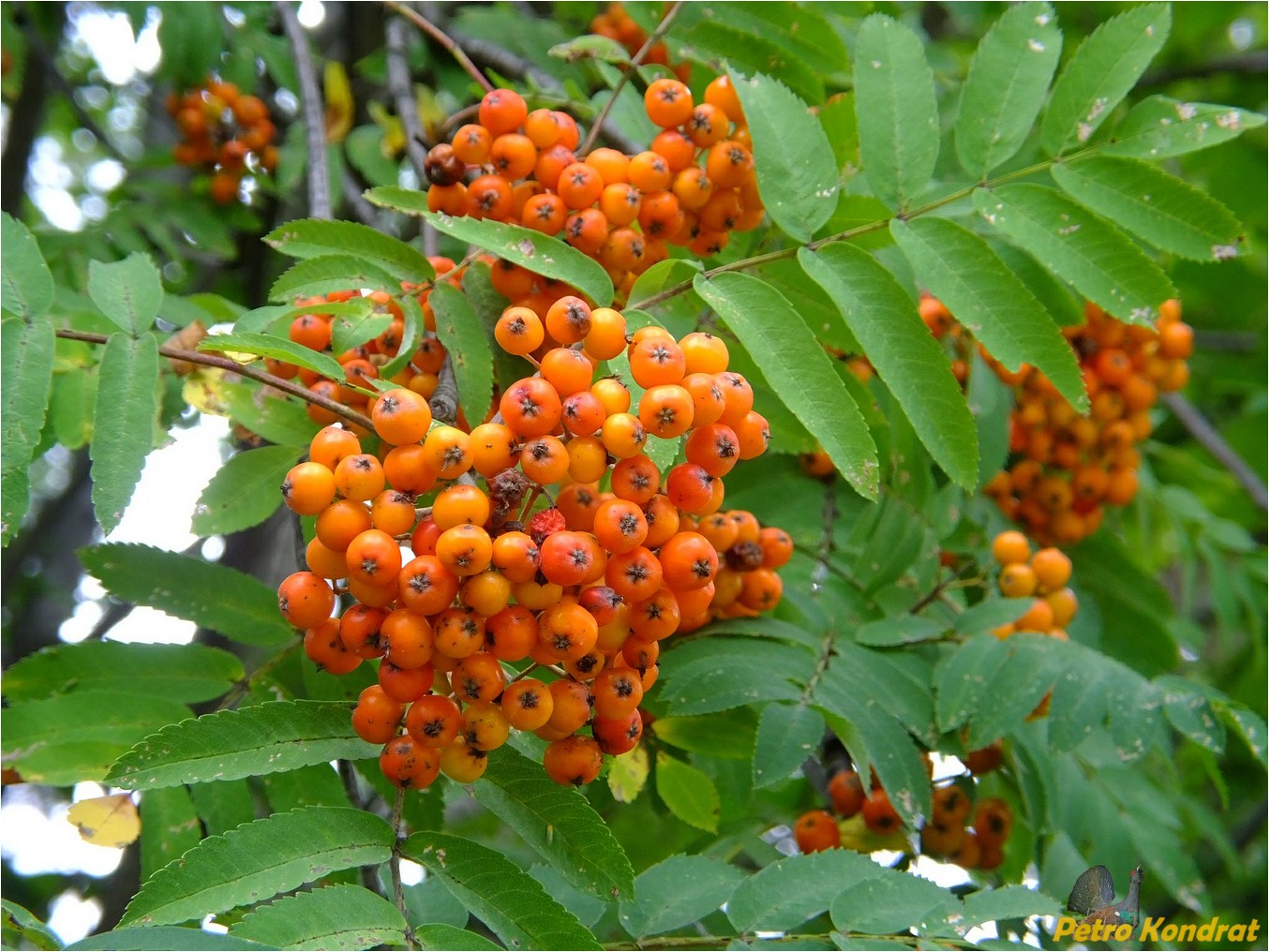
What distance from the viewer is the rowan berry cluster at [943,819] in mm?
2861

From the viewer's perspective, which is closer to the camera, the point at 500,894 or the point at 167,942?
the point at 167,942

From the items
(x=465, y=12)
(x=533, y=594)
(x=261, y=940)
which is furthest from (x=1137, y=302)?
(x=465, y=12)

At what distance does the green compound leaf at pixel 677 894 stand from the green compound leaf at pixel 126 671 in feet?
3.26

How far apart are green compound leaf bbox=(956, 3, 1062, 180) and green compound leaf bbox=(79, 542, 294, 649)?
1.89 meters

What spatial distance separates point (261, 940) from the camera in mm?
1532

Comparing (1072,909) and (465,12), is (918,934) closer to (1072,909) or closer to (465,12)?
(1072,909)

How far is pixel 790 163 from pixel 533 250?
59 centimetres

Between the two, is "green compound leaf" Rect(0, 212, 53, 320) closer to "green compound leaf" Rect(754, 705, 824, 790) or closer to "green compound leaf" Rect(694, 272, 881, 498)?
"green compound leaf" Rect(694, 272, 881, 498)

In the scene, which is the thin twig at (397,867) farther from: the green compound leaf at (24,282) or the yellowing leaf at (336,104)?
the yellowing leaf at (336,104)

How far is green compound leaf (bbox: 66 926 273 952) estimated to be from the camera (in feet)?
4.77

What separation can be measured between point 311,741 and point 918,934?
1166 millimetres

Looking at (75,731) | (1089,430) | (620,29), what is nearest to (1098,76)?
(1089,430)

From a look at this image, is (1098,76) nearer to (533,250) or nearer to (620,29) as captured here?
(533,250)

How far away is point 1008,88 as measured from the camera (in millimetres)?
2467
